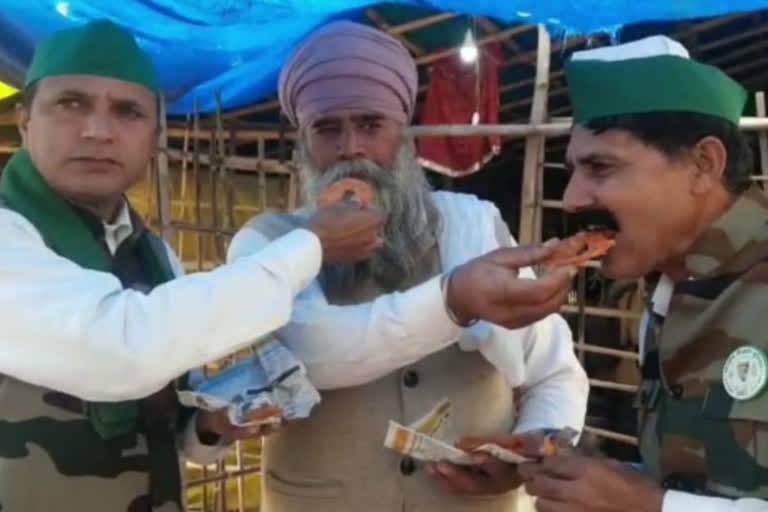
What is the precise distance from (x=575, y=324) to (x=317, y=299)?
4.67 meters

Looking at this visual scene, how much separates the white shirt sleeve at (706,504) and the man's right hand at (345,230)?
0.78 m

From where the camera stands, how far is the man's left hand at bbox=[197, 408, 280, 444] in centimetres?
197

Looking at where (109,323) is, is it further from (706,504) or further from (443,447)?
(706,504)

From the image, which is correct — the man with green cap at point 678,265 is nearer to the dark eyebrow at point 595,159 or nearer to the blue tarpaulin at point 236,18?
the dark eyebrow at point 595,159

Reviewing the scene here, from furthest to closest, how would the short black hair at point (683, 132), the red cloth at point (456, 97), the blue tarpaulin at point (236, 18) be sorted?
the red cloth at point (456, 97)
the blue tarpaulin at point (236, 18)
the short black hair at point (683, 132)

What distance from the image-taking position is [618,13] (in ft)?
9.48

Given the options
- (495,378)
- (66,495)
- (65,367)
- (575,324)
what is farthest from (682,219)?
(575,324)

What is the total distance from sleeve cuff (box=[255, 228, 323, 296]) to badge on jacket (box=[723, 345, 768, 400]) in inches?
30.0

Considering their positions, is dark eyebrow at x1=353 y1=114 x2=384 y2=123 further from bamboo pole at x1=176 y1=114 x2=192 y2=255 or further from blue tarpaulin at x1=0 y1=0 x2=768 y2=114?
bamboo pole at x1=176 y1=114 x2=192 y2=255

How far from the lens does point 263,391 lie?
2023mm

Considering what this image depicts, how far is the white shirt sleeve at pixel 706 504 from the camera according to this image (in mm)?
1579

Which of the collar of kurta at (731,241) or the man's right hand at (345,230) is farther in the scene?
the man's right hand at (345,230)

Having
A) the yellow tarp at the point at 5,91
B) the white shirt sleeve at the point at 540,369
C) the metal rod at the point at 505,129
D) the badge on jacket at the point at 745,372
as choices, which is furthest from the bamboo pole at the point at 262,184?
the badge on jacket at the point at 745,372

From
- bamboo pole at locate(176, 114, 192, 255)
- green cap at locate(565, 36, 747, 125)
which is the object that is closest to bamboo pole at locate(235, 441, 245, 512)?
bamboo pole at locate(176, 114, 192, 255)
